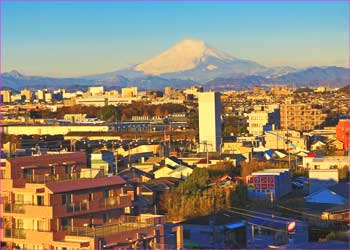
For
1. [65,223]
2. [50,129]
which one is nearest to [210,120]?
[50,129]

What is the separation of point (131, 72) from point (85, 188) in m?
118

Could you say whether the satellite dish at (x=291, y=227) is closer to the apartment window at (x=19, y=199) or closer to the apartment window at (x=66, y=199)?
the apartment window at (x=66, y=199)

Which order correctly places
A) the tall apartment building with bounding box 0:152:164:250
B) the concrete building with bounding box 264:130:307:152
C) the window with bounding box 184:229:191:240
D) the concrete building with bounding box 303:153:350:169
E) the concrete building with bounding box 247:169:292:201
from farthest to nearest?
1. the concrete building with bounding box 264:130:307:152
2. the concrete building with bounding box 303:153:350:169
3. the concrete building with bounding box 247:169:292:201
4. the window with bounding box 184:229:191:240
5. the tall apartment building with bounding box 0:152:164:250

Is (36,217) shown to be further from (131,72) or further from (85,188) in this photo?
(131,72)

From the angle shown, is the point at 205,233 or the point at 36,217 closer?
the point at 36,217

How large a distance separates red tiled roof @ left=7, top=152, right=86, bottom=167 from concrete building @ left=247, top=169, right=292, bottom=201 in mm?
4032

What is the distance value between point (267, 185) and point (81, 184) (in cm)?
473

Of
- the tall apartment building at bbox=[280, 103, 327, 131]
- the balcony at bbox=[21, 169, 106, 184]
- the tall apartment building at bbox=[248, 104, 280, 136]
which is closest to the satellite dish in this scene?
the balcony at bbox=[21, 169, 106, 184]

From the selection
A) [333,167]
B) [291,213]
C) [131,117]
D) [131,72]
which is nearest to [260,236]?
[291,213]

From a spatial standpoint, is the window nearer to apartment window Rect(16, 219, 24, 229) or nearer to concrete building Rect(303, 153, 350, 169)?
apartment window Rect(16, 219, 24, 229)

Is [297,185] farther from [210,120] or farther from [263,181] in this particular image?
[210,120]

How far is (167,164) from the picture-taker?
11.1 metres

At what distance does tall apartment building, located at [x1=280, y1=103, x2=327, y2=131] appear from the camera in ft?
77.7

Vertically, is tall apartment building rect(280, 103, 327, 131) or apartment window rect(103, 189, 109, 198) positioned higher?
tall apartment building rect(280, 103, 327, 131)
